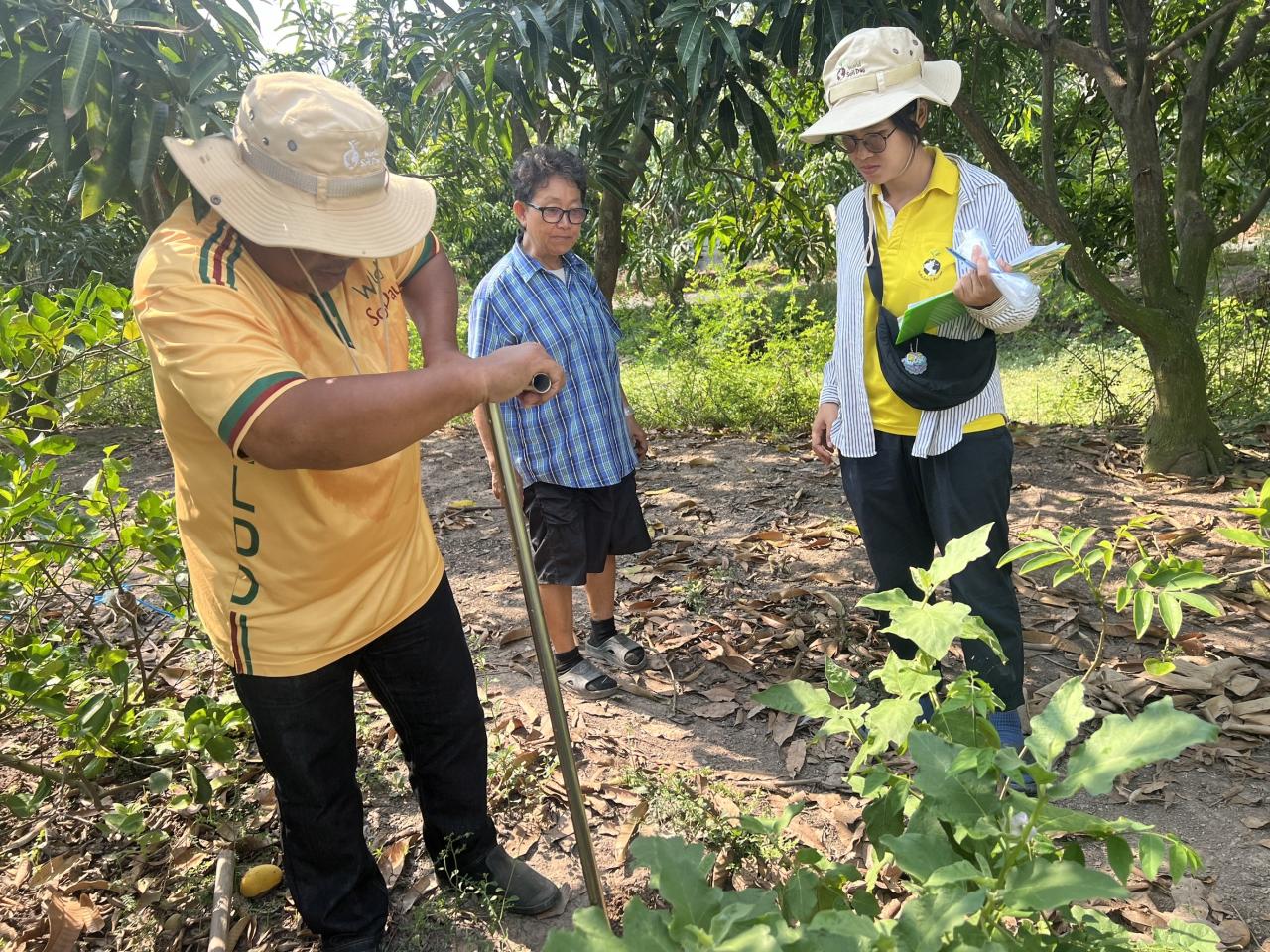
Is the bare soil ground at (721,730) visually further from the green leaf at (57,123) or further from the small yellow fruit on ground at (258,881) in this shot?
the green leaf at (57,123)

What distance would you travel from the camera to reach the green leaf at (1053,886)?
2.96 feet

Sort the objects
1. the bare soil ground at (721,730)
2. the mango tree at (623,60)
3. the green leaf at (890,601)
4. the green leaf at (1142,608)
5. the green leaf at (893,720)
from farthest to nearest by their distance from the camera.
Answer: the mango tree at (623,60), the bare soil ground at (721,730), the green leaf at (1142,608), the green leaf at (890,601), the green leaf at (893,720)

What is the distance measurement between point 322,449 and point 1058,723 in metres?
1.15

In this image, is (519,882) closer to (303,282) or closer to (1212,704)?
(303,282)

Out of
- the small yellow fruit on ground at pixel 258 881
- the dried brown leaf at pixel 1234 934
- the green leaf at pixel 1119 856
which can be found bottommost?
the dried brown leaf at pixel 1234 934

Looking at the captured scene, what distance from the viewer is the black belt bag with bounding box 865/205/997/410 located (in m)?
2.15

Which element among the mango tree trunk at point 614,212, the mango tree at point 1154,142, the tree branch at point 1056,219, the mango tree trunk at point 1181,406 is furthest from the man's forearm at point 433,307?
the mango tree trunk at point 1181,406

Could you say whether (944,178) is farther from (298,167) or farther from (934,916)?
(934,916)

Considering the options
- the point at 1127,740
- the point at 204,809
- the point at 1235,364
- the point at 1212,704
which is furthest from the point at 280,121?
the point at 1235,364

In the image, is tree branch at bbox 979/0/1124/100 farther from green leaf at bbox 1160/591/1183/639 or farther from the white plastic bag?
green leaf at bbox 1160/591/1183/639

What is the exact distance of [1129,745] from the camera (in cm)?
100

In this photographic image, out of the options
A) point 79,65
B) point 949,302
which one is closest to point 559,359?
point 949,302

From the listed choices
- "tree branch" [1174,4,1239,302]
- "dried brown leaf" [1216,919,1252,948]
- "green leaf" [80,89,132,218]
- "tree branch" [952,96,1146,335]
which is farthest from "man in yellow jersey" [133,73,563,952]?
"tree branch" [1174,4,1239,302]

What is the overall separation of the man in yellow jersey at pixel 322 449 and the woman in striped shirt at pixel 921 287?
1.08 meters
